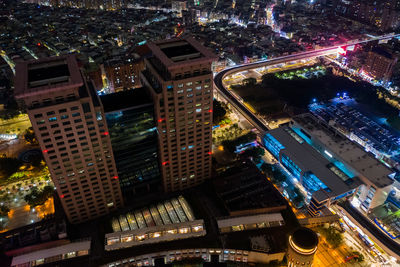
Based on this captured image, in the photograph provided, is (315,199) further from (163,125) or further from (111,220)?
(111,220)

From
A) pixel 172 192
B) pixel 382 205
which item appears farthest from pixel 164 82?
pixel 382 205

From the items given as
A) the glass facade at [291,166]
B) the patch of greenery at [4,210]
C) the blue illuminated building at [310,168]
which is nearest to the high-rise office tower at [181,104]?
the glass facade at [291,166]

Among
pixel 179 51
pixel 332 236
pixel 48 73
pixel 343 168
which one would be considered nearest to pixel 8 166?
pixel 48 73

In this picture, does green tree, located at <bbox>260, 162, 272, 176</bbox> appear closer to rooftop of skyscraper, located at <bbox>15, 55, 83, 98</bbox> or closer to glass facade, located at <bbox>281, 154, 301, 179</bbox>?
glass facade, located at <bbox>281, 154, 301, 179</bbox>

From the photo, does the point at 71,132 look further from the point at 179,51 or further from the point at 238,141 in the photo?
the point at 238,141

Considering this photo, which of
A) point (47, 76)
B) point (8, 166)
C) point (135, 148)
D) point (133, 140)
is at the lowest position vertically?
point (8, 166)

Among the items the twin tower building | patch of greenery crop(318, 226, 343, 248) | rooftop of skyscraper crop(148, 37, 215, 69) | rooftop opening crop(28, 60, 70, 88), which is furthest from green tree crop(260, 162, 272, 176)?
rooftop opening crop(28, 60, 70, 88)

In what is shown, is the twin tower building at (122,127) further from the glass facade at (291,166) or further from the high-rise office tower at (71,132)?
the glass facade at (291,166)
